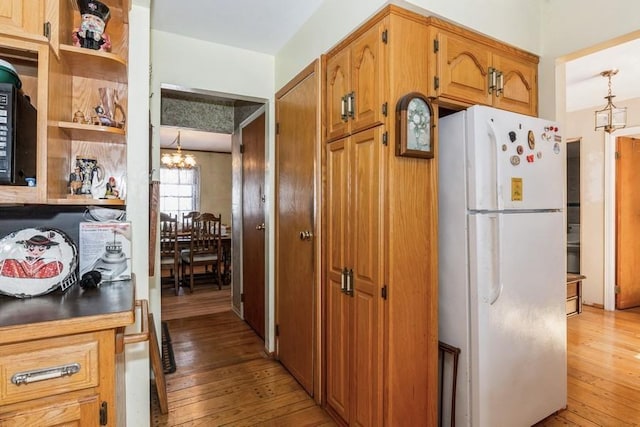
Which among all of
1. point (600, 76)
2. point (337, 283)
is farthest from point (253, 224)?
point (600, 76)

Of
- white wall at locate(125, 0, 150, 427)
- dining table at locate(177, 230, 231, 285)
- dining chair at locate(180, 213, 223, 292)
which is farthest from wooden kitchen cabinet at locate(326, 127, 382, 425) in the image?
dining table at locate(177, 230, 231, 285)

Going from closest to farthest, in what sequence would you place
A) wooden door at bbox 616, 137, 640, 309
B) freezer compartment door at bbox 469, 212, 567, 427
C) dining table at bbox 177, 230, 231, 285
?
freezer compartment door at bbox 469, 212, 567, 427 → wooden door at bbox 616, 137, 640, 309 → dining table at bbox 177, 230, 231, 285

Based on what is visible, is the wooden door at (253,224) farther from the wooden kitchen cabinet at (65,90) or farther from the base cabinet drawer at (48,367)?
the base cabinet drawer at (48,367)

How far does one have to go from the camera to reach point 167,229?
5332 mm

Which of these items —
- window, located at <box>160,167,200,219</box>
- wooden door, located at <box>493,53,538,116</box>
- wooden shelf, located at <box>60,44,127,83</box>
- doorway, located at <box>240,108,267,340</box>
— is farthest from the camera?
window, located at <box>160,167,200,219</box>

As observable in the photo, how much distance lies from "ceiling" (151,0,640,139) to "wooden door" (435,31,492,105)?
878 mm

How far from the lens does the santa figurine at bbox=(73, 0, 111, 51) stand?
1424mm

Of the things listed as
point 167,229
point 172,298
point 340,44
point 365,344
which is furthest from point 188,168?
point 365,344

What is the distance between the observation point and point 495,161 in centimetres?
170

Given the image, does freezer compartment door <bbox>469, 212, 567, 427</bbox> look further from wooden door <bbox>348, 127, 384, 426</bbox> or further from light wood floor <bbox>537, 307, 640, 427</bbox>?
wooden door <bbox>348, 127, 384, 426</bbox>

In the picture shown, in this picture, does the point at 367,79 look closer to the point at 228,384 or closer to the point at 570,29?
the point at 570,29

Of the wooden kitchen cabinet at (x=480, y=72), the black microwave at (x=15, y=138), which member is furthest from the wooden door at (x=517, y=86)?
the black microwave at (x=15, y=138)

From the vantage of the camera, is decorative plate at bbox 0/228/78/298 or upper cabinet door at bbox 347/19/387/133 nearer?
decorative plate at bbox 0/228/78/298

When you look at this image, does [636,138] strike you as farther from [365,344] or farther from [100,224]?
[100,224]
